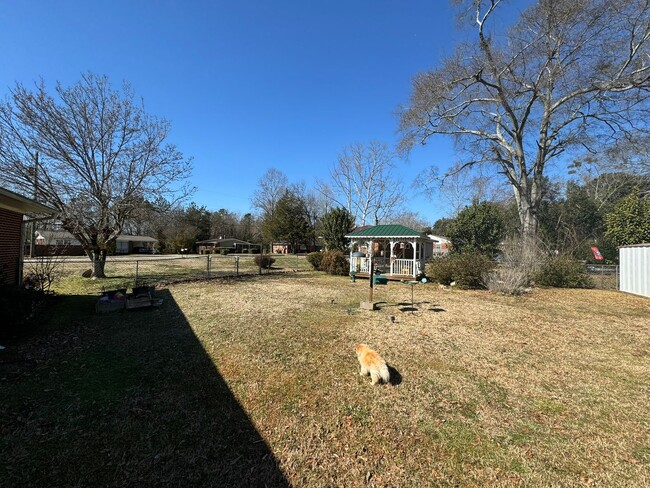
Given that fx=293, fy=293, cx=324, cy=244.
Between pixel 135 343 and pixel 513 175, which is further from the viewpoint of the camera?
pixel 513 175

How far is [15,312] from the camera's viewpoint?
502cm

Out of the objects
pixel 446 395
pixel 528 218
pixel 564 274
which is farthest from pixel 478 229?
pixel 446 395

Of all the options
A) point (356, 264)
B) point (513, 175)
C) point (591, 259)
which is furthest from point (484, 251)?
point (356, 264)

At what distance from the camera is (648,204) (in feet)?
62.1

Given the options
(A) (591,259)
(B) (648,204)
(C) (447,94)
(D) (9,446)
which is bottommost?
(D) (9,446)

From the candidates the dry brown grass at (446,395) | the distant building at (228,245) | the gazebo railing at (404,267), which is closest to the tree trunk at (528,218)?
the gazebo railing at (404,267)

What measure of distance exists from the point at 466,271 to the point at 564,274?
15.3 feet

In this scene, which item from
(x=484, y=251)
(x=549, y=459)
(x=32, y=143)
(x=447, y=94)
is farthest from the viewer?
(x=484, y=251)

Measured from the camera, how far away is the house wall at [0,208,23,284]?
7258 mm

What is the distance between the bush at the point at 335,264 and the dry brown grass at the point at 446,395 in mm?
9895

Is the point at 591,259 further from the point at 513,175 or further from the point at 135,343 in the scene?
the point at 135,343

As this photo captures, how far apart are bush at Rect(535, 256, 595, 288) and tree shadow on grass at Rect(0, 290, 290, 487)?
47.1 ft

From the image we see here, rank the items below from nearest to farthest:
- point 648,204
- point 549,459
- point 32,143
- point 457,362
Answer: point 549,459 → point 457,362 → point 32,143 → point 648,204

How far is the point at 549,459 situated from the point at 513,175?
17.2m
